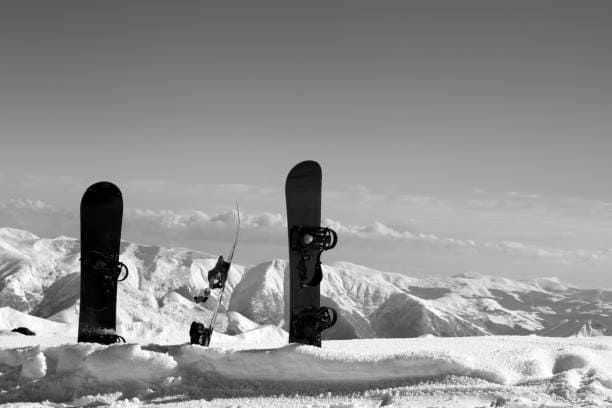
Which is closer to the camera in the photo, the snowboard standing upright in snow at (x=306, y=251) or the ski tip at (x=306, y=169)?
the snowboard standing upright in snow at (x=306, y=251)

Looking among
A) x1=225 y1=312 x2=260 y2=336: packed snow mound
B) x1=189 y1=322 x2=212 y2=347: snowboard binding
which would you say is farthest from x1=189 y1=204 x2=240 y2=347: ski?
x1=225 y1=312 x2=260 y2=336: packed snow mound

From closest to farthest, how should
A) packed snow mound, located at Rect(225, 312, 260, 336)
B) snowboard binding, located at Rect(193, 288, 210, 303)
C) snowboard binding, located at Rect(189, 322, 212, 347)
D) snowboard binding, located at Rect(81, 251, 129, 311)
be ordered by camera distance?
snowboard binding, located at Rect(189, 322, 212, 347)
snowboard binding, located at Rect(193, 288, 210, 303)
snowboard binding, located at Rect(81, 251, 129, 311)
packed snow mound, located at Rect(225, 312, 260, 336)

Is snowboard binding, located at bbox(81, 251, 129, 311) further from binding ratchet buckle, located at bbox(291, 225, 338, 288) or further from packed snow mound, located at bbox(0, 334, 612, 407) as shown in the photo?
binding ratchet buckle, located at bbox(291, 225, 338, 288)

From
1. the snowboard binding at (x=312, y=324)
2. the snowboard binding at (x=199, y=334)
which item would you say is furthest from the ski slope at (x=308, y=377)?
the snowboard binding at (x=312, y=324)

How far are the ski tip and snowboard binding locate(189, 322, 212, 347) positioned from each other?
5571 mm

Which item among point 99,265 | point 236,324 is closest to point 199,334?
point 99,265

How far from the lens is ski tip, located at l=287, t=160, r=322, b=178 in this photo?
2009cm

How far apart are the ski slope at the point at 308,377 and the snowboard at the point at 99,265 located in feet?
9.47

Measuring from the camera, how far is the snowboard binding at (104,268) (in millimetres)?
21156

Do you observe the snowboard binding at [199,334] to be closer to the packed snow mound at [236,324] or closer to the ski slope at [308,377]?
the ski slope at [308,377]

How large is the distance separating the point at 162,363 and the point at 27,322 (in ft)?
150

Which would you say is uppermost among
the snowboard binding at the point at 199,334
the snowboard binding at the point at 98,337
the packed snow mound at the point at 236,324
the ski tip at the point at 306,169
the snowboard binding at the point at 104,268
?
the ski tip at the point at 306,169

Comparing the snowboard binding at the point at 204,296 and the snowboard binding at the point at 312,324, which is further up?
the snowboard binding at the point at 204,296

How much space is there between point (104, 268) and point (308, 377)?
9.16 metres
